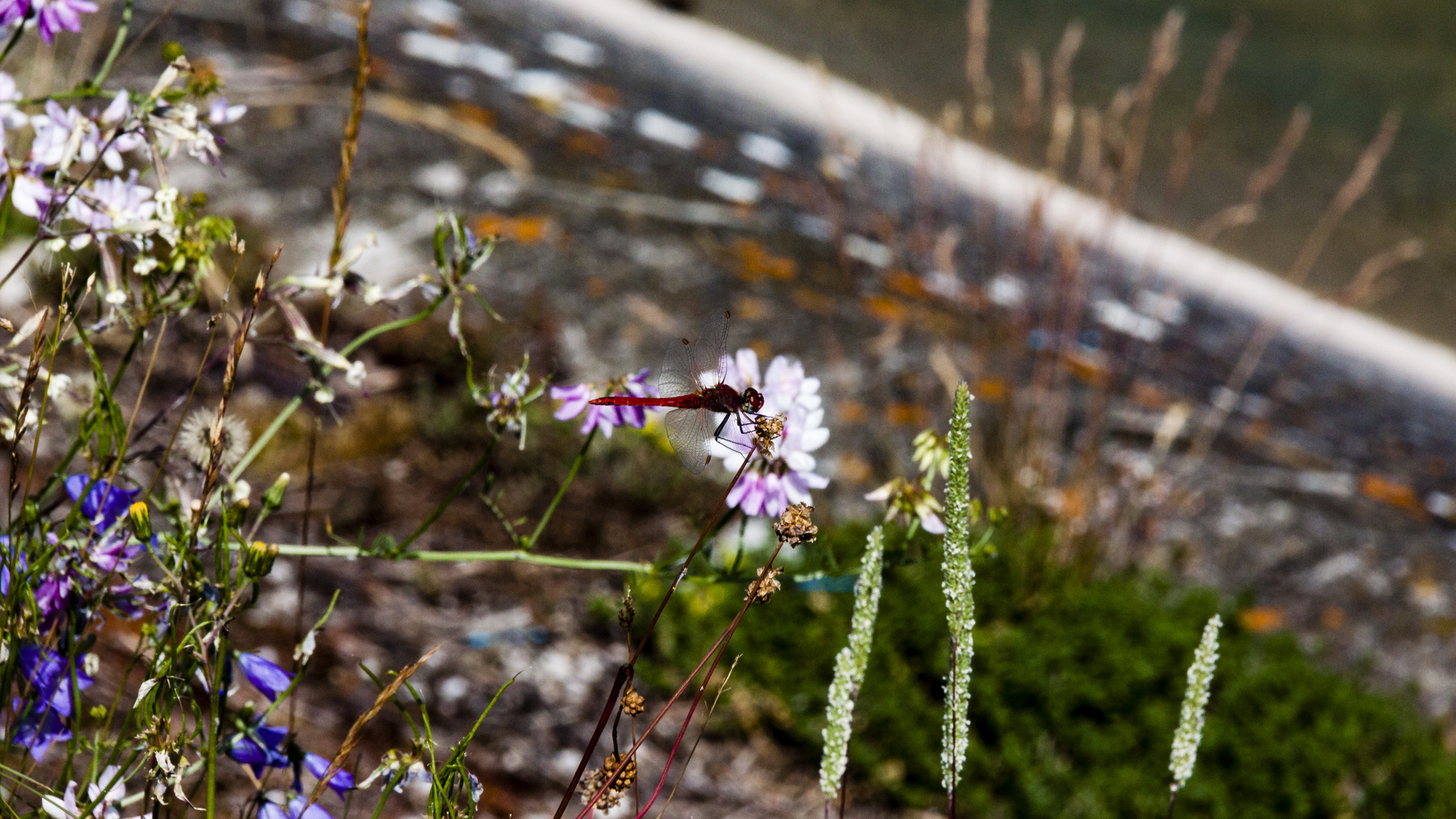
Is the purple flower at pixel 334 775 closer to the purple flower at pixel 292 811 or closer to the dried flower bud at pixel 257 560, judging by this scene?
the purple flower at pixel 292 811

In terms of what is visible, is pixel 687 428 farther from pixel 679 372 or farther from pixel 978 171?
pixel 978 171

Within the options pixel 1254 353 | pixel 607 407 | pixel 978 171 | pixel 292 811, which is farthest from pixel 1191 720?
pixel 978 171

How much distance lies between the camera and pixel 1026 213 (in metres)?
4.70

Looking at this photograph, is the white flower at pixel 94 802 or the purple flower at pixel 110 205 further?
the purple flower at pixel 110 205

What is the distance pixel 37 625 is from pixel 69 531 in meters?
0.12

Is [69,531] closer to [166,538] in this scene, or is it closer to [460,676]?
[166,538]

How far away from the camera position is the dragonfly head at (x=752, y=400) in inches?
36.8

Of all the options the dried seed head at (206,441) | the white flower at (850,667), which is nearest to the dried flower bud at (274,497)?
the dried seed head at (206,441)

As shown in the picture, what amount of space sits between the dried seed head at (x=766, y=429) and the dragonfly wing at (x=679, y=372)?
95 millimetres

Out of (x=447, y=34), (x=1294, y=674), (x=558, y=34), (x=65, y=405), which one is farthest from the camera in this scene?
(x=558, y=34)

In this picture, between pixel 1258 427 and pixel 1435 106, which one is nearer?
pixel 1258 427

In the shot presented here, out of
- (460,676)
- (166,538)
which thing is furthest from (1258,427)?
(166,538)

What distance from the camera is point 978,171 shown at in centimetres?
546

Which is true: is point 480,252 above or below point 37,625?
above
